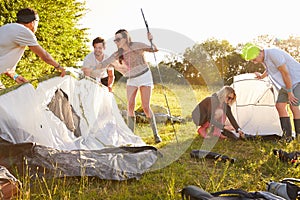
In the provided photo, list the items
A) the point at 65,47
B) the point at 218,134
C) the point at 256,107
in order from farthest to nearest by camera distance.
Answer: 1. the point at 65,47
2. the point at 256,107
3. the point at 218,134

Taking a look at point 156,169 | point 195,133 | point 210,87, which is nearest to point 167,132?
point 195,133

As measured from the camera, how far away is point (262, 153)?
3.72 metres

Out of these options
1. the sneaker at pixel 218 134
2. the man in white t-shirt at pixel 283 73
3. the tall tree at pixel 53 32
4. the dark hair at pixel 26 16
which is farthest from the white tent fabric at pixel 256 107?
the tall tree at pixel 53 32

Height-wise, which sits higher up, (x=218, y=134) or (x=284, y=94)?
(x=284, y=94)

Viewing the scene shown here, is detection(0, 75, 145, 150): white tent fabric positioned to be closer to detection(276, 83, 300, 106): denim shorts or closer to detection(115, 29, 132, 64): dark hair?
detection(115, 29, 132, 64): dark hair

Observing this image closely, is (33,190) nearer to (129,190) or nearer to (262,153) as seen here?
(129,190)

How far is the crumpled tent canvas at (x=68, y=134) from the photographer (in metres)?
2.76

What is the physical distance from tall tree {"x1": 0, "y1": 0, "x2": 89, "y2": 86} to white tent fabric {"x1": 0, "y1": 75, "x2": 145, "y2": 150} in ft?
9.93

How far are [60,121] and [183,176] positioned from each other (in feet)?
4.33

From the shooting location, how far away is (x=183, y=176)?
296 cm

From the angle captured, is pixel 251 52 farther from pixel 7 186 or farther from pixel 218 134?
pixel 7 186

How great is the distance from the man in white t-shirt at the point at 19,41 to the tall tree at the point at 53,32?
3231 millimetres

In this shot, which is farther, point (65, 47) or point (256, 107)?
point (65, 47)

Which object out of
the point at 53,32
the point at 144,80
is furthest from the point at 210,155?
the point at 53,32
